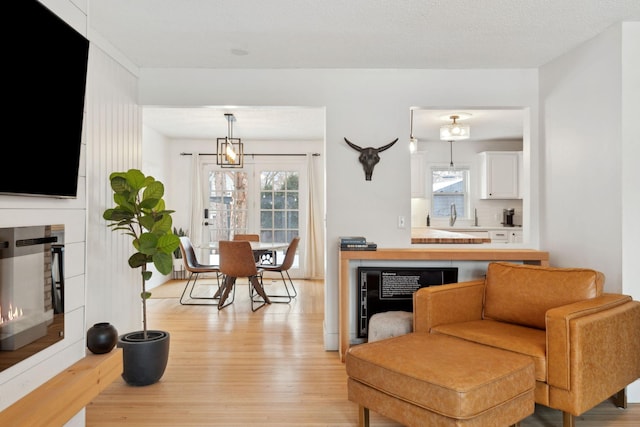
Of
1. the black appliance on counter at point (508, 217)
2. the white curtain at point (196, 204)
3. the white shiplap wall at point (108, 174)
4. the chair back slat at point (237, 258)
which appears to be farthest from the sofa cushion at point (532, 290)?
the white curtain at point (196, 204)

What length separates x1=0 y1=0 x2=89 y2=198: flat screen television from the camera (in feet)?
5.01

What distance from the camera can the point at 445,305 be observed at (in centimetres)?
264

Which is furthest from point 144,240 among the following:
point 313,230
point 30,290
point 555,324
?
point 313,230

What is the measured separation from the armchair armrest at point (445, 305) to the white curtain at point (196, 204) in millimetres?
4987

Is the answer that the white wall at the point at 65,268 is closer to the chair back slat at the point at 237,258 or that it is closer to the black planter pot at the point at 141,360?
the black planter pot at the point at 141,360

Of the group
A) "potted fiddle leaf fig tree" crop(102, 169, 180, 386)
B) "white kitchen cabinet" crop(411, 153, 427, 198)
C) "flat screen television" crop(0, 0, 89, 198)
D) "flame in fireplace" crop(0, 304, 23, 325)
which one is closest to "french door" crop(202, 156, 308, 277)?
"white kitchen cabinet" crop(411, 153, 427, 198)

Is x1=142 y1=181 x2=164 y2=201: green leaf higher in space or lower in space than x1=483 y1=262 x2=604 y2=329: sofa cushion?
higher

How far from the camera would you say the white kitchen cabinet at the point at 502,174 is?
22.2ft

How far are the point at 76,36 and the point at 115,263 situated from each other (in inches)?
70.7

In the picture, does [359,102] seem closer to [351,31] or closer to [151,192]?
[351,31]

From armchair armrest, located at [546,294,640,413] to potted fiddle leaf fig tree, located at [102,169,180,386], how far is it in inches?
85.2

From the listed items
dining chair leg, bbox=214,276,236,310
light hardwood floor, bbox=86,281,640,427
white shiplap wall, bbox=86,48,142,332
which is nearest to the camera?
light hardwood floor, bbox=86,281,640,427

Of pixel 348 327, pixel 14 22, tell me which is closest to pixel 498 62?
pixel 348 327

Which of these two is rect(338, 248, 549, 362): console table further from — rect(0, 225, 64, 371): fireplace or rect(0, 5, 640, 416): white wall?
rect(0, 225, 64, 371): fireplace
